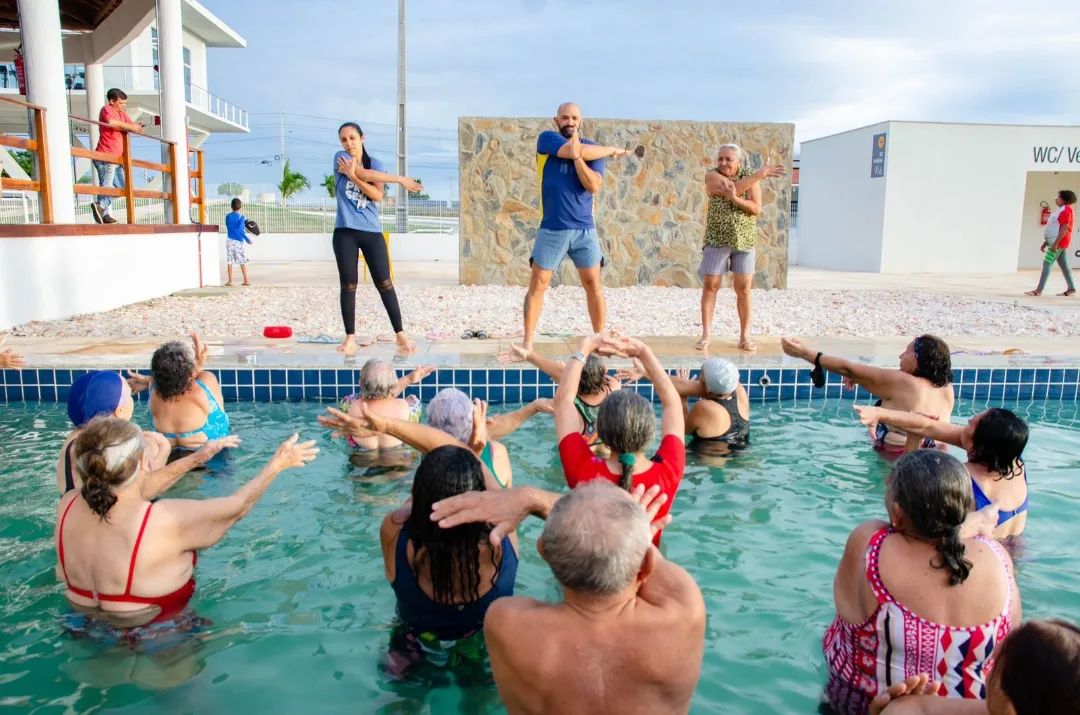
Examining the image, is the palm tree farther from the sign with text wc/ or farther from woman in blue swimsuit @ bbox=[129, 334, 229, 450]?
woman in blue swimsuit @ bbox=[129, 334, 229, 450]

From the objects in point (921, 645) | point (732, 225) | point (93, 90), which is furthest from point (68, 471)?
point (93, 90)

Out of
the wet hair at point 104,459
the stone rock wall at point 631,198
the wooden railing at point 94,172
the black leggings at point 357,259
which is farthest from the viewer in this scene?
the stone rock wall at point 631,198

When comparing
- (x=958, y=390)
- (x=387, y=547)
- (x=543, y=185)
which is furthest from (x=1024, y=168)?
(x=387, y=547)

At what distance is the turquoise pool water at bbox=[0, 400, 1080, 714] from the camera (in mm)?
2676

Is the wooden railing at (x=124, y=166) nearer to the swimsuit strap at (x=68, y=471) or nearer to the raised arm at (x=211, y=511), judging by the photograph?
the swimsuit strap at (x=68, y=471)

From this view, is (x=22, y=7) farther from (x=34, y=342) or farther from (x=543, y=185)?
(x=543, y=185)

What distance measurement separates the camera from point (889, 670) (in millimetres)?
2254

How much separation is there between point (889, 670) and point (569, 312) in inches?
313

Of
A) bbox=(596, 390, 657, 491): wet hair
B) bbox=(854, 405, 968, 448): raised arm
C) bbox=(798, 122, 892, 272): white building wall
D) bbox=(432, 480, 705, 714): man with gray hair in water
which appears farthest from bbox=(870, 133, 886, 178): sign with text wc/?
bbox=(432, 480, 705, 714): man with gray hair in water

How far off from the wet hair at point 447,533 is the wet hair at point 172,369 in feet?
7.81

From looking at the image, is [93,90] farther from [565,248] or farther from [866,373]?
[866,373]

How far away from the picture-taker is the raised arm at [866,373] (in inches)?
173

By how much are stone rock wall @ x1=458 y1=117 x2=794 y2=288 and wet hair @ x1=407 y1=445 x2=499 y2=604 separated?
10.9 m

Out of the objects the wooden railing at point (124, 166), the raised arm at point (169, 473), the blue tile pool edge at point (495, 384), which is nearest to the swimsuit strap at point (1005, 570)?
the raised arm at point (169, 473)
